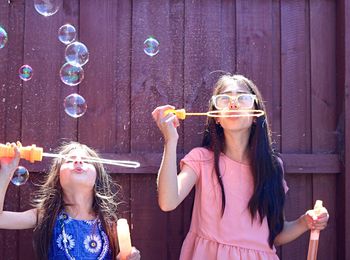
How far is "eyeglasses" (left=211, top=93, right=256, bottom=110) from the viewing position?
2.88 m

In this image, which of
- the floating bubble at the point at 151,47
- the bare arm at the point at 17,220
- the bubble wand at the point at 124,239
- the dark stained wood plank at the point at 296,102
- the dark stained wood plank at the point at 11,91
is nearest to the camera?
the bubble wand at the point at 124,239

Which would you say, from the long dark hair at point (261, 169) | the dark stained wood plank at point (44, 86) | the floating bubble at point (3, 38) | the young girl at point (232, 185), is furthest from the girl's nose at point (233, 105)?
the floating bubble at point (3, 38)

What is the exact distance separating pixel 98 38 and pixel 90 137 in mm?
550

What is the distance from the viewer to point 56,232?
2.79 meters

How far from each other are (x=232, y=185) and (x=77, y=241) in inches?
30.8

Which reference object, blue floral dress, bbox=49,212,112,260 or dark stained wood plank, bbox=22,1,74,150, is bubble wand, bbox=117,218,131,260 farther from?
dark stained wood plank, bbox=22,1,74,150

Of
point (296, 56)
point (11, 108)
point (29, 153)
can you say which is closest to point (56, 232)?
point (29, 153)

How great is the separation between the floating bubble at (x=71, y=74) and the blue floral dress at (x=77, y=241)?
2.17ft

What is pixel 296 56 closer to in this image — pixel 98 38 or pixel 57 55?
pixel 98 38

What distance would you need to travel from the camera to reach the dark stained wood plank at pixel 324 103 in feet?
11.1

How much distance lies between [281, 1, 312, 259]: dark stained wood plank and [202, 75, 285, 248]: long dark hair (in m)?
0.40

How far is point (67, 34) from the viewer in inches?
121

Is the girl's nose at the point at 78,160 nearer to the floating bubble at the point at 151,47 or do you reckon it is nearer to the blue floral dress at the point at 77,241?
the blue floral dress at the point at 77,241

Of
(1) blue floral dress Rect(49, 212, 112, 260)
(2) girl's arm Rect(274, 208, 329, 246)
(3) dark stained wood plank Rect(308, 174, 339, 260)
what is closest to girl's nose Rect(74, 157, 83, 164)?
(1) blue floral dress Rect(49, 212, 112, 260)
